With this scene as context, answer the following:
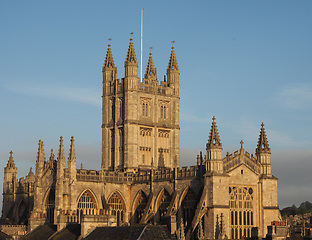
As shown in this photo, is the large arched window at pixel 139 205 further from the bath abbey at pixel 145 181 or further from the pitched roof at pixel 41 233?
the pitched roof at pixel 41 233

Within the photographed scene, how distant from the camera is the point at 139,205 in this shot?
97625 mm

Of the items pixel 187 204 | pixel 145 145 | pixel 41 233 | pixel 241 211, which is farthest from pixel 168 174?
pixel 41 233

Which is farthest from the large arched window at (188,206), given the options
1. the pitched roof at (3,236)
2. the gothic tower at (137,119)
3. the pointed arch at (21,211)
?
the pointed arch at (21,211)

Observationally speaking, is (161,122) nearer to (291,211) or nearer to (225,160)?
(225,160)

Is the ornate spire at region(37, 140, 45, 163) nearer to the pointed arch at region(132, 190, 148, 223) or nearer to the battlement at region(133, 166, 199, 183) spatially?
the battlement at region(133, 166, 199, 183)

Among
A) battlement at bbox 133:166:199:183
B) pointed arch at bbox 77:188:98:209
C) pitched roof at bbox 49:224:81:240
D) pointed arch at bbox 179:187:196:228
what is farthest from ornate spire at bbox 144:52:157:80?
pitched roof at bbox 49:224:81:240

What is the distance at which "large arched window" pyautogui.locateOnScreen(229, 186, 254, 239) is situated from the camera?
285 feet

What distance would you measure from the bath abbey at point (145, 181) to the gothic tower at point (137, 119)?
132 millimetres

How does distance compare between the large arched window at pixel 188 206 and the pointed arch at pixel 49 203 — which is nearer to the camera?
the large arched window at pixel 188 206

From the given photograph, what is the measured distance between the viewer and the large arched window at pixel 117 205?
3804 inches

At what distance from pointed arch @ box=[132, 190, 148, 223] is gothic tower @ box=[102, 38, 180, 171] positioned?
5.89 metres

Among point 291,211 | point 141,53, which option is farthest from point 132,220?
point 291,211

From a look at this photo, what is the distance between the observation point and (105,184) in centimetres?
9631

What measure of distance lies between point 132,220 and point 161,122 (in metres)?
16.0
